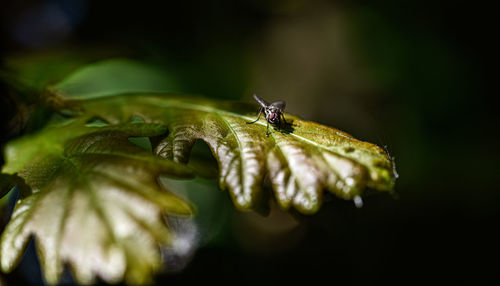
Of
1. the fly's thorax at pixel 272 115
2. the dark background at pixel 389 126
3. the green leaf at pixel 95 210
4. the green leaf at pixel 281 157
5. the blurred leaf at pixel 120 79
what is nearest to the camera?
the green leaf at pixel 95 210

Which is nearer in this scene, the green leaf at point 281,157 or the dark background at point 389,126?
the green leaf at point 281,157

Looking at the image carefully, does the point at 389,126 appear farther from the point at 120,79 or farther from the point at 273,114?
the point at 273,114

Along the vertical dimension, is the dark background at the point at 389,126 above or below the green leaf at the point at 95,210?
above

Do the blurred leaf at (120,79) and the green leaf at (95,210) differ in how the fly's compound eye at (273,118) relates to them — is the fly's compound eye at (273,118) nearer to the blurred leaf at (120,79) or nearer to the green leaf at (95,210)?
the green leaf at (95,210)

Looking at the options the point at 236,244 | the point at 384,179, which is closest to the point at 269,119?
the point at 384,179

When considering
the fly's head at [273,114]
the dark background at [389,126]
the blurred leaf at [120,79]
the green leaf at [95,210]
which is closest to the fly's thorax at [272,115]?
the fly's head at [273,114]

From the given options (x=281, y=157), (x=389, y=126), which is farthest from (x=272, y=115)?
(x=389, y=126)

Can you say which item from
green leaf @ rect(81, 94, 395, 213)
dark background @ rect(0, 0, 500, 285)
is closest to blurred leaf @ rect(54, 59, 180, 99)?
dark background @ rect(0, 0, 500, 285)

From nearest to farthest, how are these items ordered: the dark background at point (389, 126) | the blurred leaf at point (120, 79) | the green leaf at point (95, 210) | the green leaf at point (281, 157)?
the green leaf at point (95, 210), the green leaf at point (281, 157), the blurred leaf at point (120, 79), the dark background at point (389, 126)
